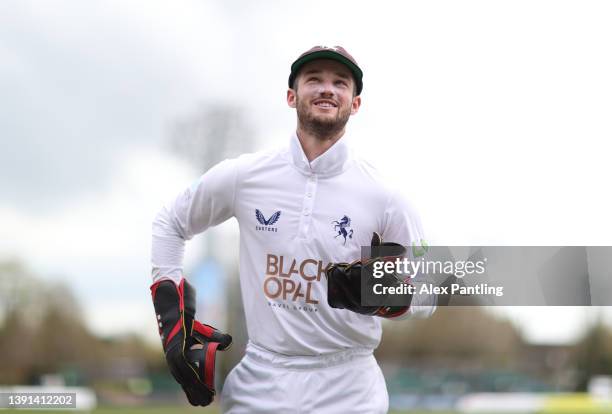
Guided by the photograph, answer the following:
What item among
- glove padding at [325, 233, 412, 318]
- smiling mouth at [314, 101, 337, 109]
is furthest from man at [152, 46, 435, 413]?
glove padding at [325, 233, 412, 318]

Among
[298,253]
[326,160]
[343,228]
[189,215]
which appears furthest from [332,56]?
[189,215]

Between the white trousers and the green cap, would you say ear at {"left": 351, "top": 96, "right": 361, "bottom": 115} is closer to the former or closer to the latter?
the green cap

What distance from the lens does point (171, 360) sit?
441cm

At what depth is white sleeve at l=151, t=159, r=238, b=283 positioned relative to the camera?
15.3 feet

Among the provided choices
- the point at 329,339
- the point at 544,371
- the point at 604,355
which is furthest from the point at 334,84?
the point at 544,371

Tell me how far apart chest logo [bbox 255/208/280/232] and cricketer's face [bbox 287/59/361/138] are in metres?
0.51

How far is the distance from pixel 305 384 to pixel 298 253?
69cm

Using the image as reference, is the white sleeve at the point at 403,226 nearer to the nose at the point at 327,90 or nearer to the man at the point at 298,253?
the man at the point at 298,253

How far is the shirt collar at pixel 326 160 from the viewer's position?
4574mm

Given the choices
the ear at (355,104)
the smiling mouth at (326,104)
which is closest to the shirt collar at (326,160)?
the ear at (355,104)

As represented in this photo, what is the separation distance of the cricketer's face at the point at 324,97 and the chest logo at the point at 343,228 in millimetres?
484

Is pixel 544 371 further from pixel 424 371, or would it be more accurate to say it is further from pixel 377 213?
pixel 377 213

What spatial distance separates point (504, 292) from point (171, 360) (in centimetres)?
209

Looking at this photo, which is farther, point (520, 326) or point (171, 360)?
point (520, 326)
